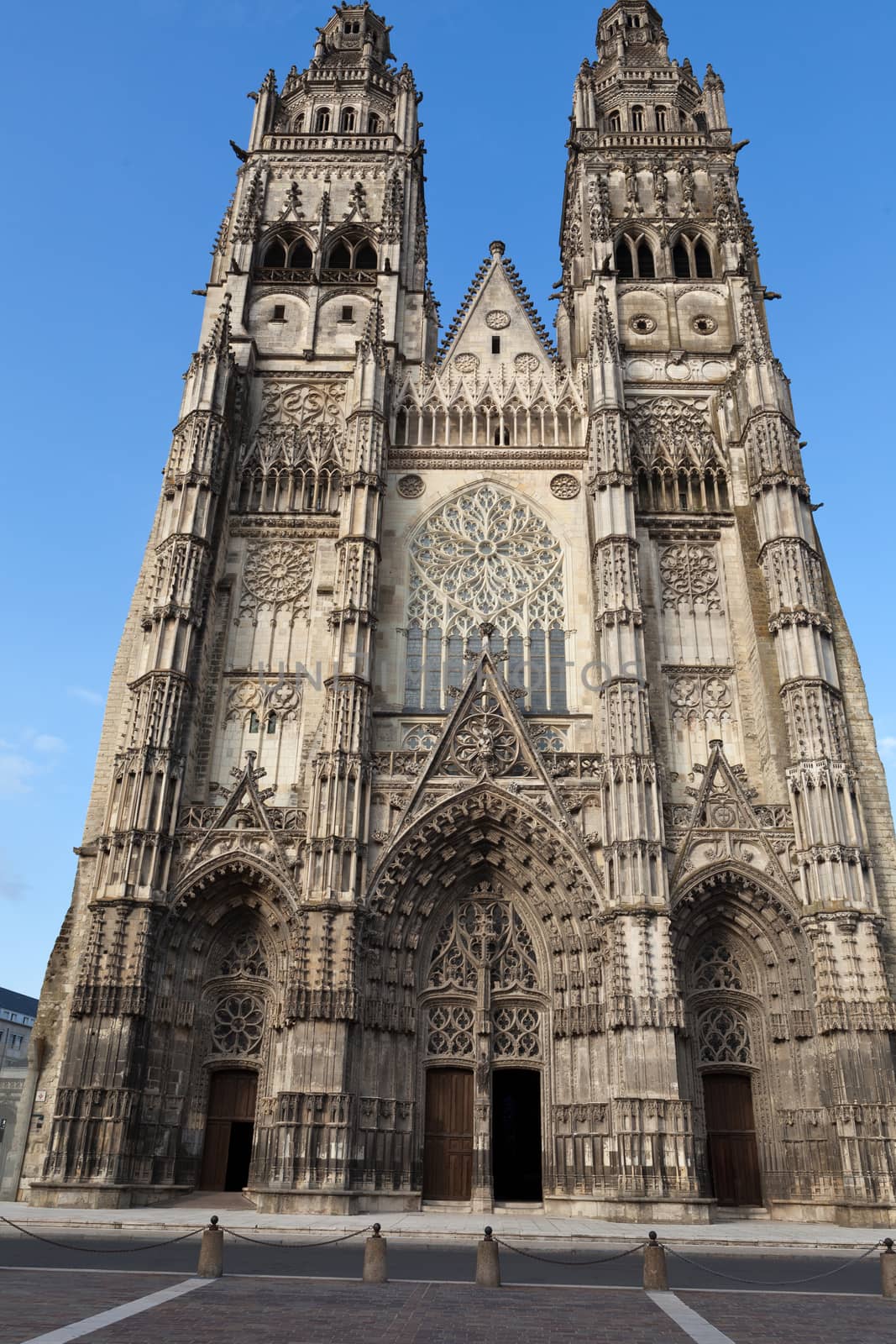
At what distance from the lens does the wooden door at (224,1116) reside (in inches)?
802

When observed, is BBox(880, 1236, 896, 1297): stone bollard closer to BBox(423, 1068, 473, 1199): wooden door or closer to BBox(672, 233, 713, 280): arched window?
BBox(423, 1068, 473, 1199): wooden door

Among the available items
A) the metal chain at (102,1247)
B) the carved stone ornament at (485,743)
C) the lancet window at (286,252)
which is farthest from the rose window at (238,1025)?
the lancet window at (286,252)

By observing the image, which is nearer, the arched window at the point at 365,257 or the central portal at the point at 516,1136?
the central portal at the point at 516,1136

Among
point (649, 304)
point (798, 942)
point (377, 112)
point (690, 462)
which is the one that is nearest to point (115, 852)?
point (798, 942)

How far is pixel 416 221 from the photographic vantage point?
3419 centimetres

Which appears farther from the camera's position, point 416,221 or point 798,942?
Result: point 416,221

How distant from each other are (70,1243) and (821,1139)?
13.6 meters

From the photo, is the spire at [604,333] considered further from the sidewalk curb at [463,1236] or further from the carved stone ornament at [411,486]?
the sidewalk curb at [463,1236]

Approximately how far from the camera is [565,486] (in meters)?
27.4

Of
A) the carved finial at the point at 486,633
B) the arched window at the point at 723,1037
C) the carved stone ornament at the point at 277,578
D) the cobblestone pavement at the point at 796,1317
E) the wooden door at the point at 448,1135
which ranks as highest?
the carved stone ornament at the point at 277,578

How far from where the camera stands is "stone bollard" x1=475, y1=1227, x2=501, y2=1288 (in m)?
10.3

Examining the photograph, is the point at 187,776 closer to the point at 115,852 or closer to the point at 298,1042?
the point at 115,852

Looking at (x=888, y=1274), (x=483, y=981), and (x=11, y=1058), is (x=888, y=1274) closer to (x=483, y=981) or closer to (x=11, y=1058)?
(x=483, y=981)

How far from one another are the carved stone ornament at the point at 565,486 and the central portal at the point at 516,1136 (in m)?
14.6
